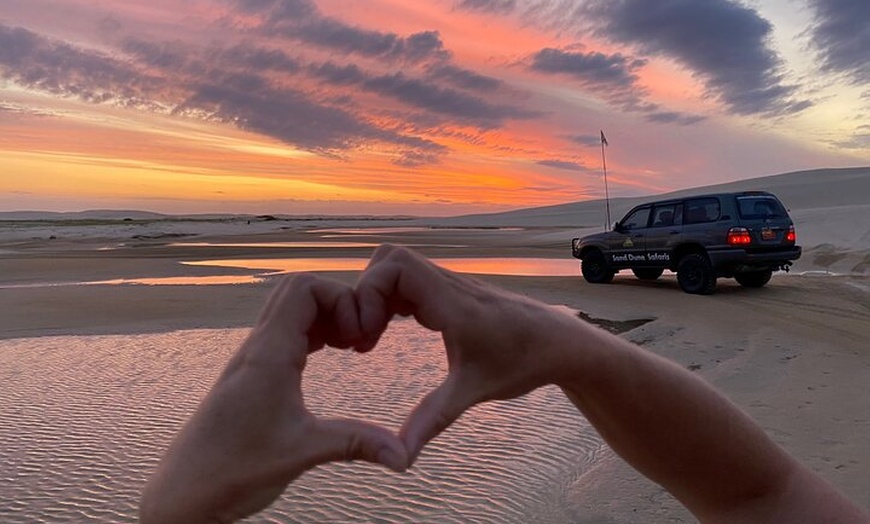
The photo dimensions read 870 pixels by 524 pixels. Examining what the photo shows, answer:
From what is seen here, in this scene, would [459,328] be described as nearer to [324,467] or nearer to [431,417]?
[431,417]

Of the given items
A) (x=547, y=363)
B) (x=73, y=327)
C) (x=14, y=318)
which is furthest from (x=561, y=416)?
(x=14, y=318)

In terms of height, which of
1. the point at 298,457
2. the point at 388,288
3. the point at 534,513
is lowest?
the point at 534,513

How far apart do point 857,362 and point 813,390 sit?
56.9 inches

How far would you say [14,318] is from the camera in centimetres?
1078

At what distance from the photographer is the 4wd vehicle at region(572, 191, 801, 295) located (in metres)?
12.0

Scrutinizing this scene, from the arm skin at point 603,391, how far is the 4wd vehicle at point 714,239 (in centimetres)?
1134

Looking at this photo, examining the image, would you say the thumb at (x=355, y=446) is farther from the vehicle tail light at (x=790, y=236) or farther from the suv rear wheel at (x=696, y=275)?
the vehicle tail light at (x=790, y=236)

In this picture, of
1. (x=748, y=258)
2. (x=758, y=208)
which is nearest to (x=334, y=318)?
(x=748, y=258)

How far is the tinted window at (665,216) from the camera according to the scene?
43.2ft

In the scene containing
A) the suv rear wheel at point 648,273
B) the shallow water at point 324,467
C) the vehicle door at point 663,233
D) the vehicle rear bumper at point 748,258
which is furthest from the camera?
the suv rear wheel at point 648,273

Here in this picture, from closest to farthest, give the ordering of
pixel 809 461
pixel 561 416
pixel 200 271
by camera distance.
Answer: pixel 809 461 → pixel 561 416 → pixel 200 271

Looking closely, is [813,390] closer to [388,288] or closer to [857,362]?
[857,362]

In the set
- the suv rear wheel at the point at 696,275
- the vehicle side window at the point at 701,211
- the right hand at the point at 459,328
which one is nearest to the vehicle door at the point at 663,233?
the vehicle side window at the point at 701,211

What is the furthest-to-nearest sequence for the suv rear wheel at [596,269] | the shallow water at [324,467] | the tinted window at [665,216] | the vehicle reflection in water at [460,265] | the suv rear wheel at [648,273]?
1. the vehicle reflection in water at [460,265]
2. the suv rear wheel at [648,273]
3. the suv rear wheel at [596,269]
4. the tinted window at [665,216]
5. the shallow water at [324,467]
